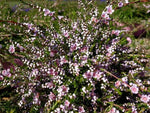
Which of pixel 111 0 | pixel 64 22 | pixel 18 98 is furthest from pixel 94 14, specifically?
pixel 18 98

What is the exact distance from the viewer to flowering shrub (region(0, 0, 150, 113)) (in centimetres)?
190

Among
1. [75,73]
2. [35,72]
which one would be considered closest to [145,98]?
[75,73]

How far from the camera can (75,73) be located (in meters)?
1.91

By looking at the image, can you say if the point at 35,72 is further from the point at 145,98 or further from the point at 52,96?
the point at 145,98

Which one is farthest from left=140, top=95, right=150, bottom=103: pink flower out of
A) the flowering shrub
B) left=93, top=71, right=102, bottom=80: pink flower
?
left=93, top=71, right=102, bottom=80: pink flower

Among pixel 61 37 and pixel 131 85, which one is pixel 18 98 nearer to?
pixel 61 37

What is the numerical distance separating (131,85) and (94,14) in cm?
80

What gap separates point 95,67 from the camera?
195cm

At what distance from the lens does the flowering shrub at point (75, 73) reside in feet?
6.23

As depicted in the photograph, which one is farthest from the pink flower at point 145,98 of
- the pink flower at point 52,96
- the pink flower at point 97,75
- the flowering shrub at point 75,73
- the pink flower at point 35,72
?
the pink flower at point 35,72

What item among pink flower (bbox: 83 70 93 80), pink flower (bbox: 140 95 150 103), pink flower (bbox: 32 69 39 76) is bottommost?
pink flower (bbox: 140 95 150 103)

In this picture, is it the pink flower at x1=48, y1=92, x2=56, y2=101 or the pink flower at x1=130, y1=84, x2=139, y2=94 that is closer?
the pink flower at x1=130, y1=84, x2=139, y2=94

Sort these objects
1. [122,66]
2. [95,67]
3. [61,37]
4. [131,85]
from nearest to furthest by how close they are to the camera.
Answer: [131,85]
[95,67]
[61,37]
[122,66]

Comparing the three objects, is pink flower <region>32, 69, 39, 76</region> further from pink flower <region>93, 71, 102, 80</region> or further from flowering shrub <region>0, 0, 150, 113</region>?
pink flower <region>93, 71, 102, 80</region>
